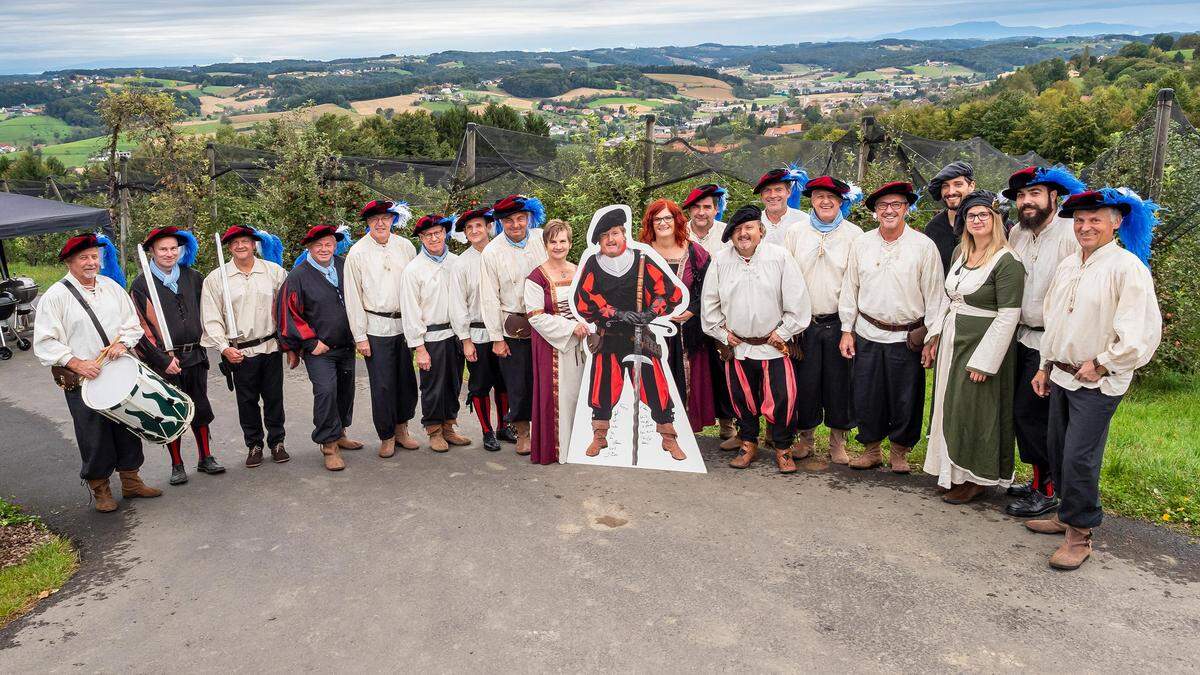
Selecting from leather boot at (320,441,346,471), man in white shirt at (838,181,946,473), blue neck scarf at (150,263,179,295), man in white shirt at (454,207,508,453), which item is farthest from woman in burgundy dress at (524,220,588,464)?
blue neck scarf at (150,263,179,295)

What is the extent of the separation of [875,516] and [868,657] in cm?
161

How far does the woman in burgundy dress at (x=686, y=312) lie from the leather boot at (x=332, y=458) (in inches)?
101

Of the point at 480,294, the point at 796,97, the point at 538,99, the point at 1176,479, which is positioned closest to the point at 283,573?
the point at 480,294

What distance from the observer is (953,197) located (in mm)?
5848

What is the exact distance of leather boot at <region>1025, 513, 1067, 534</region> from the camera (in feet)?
16.4

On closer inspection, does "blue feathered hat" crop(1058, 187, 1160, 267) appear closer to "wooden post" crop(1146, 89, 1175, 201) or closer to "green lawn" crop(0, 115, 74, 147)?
"wooden post" crop(1146, 89, 1175, 201)

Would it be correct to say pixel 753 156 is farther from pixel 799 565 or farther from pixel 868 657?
pixel 868 657

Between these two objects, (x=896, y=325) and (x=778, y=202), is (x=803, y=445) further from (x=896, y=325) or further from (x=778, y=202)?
(x=778, y=202)

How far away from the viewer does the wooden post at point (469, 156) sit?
1128cm

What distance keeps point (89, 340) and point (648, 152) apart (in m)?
6.02

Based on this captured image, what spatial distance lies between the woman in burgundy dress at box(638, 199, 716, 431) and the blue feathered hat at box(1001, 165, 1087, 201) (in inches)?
84.8

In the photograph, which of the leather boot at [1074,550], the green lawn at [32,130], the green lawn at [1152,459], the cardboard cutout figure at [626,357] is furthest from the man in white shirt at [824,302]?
the green lawn at [32,130]

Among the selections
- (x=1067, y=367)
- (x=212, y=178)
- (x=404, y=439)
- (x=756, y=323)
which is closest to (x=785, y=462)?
(x=756, y=323)

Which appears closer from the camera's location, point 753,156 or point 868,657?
point 868,657
